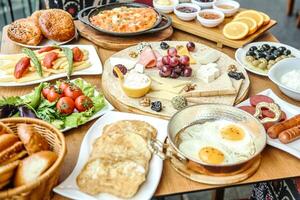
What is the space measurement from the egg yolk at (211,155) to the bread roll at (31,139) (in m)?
0.54

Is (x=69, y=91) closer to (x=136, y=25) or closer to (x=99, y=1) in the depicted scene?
(x=136, y=25)

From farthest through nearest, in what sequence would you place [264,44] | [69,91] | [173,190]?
[264,44] → [69,91] → [173,190]

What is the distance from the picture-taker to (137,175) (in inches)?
51.6

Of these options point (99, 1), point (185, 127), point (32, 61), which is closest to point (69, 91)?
point (32, 61)

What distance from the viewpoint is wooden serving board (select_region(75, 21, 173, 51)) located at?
2.24 meters

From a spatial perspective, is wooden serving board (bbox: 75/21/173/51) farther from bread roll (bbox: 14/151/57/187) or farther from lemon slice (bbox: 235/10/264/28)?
bread roll (bbox: 14/151/57/187)

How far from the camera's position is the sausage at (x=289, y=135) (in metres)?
1.53

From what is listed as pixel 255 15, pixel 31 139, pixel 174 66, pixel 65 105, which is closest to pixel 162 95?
pixel 174 66

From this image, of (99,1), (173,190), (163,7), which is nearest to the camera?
(173,190)

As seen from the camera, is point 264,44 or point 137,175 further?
point 264,44

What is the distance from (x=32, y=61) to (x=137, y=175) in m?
0.97

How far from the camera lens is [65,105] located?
1.66 metres

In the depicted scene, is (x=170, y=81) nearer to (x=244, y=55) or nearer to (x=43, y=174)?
(x=244, y=55)

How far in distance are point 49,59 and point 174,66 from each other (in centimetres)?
61
